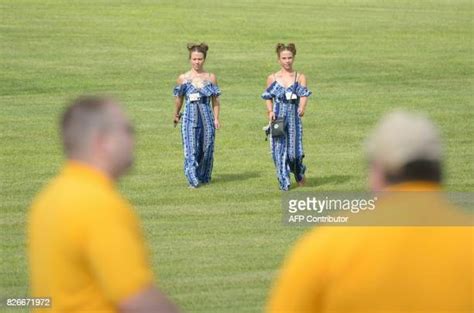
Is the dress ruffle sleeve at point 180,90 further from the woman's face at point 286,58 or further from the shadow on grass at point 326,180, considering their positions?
the shadow on grass at point 326,180

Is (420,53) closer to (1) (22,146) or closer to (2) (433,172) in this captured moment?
(1) (22,146)

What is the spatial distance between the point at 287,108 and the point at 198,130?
1.26m

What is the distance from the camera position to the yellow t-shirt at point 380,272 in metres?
5.30

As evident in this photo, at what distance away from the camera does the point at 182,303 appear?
13.2 m

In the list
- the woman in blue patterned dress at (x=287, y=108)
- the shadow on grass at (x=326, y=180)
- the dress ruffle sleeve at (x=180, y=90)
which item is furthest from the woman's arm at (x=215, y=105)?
the shadow on grass at (x=326, y=180)

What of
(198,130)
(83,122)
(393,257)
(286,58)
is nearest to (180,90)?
(198,130)

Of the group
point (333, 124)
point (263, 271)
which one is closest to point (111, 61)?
point (333, 124)

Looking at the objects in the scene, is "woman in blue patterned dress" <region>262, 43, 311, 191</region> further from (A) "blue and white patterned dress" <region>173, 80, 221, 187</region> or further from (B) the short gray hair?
(B) the short gray hair

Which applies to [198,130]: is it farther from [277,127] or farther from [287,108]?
[287,108]

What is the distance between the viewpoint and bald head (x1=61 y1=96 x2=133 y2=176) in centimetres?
582

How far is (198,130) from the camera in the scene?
66.7ft

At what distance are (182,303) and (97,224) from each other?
7631 millimetres

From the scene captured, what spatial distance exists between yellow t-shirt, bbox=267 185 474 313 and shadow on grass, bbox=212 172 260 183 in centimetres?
1578

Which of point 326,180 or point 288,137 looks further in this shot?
point 326,180
